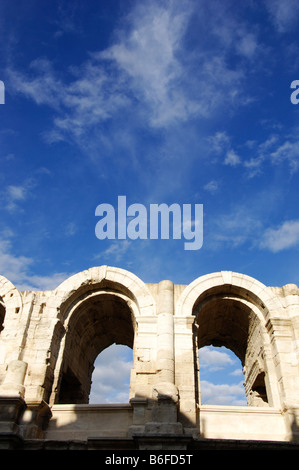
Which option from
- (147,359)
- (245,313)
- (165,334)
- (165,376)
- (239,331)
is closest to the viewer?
(165,376)

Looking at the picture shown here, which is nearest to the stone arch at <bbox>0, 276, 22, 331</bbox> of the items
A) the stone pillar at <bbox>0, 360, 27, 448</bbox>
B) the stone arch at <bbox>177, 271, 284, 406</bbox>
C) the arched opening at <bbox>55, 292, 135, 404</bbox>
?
the arched opening at <bbox>55, 292, 135, 404</bbox>

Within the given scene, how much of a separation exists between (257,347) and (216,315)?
1.50 meters

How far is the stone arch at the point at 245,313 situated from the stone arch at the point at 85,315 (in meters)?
1.30

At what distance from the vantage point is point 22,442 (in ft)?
25.5

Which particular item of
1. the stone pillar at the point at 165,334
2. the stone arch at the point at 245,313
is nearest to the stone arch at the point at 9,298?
the stone pillar at the point at 165,334

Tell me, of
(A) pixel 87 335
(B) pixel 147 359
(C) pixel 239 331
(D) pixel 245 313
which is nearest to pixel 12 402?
(B) pixel 147 359

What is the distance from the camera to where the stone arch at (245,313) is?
9.98 meters

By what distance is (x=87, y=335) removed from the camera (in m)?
12.1

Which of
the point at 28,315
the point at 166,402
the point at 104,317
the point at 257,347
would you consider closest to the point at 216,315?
the point at 257,347

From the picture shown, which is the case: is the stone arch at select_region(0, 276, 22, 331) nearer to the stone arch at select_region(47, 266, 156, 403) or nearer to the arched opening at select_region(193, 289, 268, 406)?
the stone arch at select_region(47, 266, 156, 403)

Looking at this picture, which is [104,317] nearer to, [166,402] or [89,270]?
[89,270]

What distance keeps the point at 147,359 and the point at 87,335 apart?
3.40 metres

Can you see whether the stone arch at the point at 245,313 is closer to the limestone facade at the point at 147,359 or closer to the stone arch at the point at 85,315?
the limestone facade at the point at 147,359

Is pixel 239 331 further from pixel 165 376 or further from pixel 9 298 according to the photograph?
pixel 9 298
